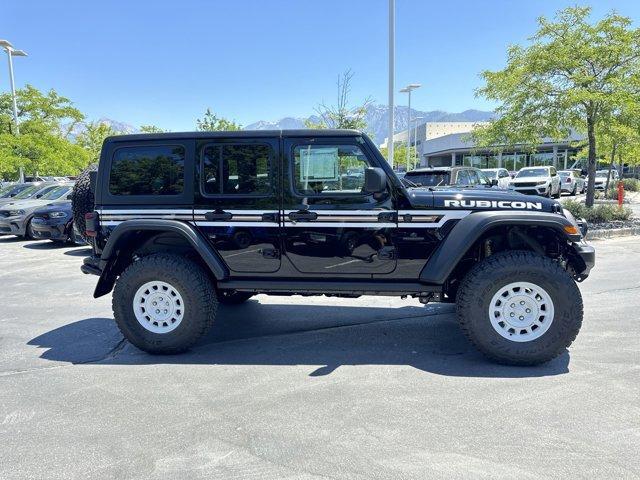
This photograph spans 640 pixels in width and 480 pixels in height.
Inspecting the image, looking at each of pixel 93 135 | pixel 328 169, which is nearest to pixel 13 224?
pixel 328 169

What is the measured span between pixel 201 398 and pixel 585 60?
1232 centimetres

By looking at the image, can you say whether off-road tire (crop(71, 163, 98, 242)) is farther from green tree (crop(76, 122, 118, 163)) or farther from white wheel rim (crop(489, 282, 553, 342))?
green tree (crop(76, 122, 118, 163))

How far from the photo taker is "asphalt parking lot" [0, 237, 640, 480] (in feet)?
8.75

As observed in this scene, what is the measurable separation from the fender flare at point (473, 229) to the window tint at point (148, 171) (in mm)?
2448

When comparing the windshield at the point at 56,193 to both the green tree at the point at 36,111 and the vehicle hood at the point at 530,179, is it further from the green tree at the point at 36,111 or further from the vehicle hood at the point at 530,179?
the vehicle hood at the point at 530,179

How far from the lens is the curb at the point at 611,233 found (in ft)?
37.5

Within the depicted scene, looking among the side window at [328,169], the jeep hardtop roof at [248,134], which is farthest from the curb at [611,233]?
the jeep hardtop roof at [248,134]

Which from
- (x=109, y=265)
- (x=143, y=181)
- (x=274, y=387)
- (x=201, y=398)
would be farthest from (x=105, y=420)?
(x=143, y=181)

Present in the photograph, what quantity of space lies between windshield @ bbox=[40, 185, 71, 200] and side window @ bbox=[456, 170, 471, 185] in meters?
10.8

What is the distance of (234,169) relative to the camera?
170 inches

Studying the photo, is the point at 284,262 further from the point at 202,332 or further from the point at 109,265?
the point at 109,265

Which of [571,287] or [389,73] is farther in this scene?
[389,73]

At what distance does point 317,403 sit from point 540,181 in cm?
2057

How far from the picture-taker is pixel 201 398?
350cm
